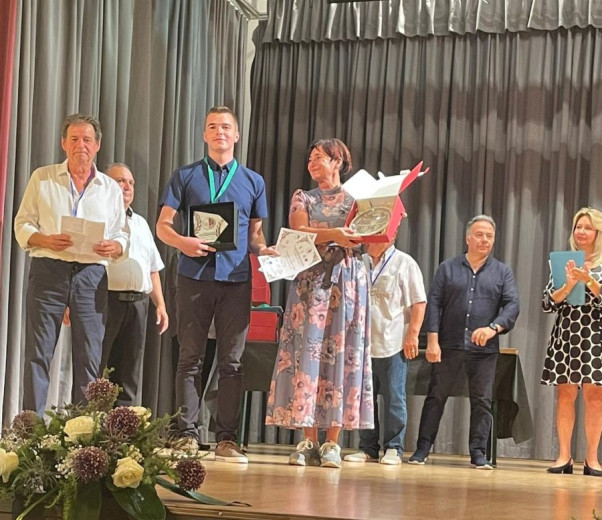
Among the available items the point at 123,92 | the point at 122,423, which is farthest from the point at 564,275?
the point at 122,423

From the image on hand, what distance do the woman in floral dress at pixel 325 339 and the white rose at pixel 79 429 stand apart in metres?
1.86

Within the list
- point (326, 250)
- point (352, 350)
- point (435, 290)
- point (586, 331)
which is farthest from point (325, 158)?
point (586, 331)

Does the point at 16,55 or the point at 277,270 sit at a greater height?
the point at 16,55

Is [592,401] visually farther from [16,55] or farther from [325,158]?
[16,55]

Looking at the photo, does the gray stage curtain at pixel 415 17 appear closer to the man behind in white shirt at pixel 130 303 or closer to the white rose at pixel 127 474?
the man behind in white shirt at pixel 130 303

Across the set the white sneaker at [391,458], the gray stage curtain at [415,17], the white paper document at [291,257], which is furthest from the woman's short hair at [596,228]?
the gray stage curtain at [415,17]

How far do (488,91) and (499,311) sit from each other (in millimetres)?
2204

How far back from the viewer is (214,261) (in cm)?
→ 420

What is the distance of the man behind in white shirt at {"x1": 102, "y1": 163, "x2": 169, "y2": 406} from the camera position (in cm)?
510

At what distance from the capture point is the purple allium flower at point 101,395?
2448 millimetres

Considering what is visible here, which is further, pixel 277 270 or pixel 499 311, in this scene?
pixel 499 311

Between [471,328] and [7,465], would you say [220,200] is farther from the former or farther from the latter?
[7,465]

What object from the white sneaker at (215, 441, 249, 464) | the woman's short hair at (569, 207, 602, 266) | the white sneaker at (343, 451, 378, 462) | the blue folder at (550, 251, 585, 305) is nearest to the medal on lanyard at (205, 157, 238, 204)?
the white sneaker at (215, 441, 249, 464)

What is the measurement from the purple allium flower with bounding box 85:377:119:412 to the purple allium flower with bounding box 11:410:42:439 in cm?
14
